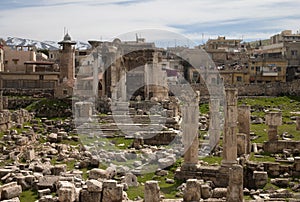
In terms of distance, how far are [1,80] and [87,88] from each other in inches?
386

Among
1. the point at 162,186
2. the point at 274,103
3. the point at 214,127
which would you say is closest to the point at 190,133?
the point at 162,186

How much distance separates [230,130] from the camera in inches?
737

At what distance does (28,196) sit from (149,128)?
18.4 m

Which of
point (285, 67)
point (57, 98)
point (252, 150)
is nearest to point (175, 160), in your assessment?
point (252, 150)

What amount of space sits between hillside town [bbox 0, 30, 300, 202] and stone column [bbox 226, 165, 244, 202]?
0.09ft

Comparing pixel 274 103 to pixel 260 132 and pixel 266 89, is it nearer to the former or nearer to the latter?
pixel 266 89

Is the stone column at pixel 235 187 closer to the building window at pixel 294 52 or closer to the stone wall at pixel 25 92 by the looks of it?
the stone wall at pixel 25 92

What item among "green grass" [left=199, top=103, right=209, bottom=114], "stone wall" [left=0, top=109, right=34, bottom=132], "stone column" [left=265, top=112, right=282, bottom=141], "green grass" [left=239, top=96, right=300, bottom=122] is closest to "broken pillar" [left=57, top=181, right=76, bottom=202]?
"stone column" [left=265, top=112, right=282, bottom=141]

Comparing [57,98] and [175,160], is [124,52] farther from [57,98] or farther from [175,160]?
[175,160]

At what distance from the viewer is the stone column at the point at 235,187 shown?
45.7 ft

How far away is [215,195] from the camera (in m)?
15.1

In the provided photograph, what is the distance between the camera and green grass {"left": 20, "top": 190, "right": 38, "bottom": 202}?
14.6 meters

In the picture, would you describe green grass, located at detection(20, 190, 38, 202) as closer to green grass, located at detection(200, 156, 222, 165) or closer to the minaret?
green grass, located at detection(200, 156, 222, 165)

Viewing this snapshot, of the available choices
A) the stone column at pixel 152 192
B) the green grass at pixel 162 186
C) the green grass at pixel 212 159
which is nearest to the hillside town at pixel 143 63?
the green grass at pixel 212 159
